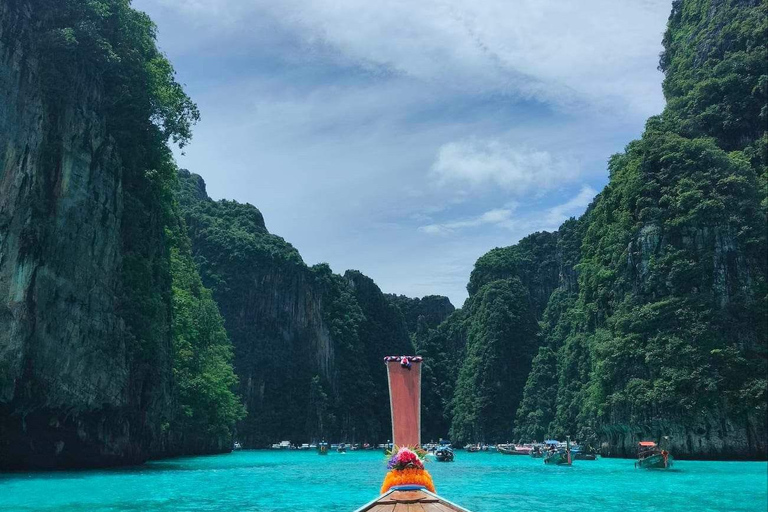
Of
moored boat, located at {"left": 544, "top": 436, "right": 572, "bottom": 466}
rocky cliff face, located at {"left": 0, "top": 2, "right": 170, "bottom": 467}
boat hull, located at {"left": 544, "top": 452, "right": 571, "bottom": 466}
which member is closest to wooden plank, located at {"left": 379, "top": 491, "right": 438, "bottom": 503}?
rocky cliff face, located at {"left": 0, "top": 2, "right": 170, "bottom": 467}

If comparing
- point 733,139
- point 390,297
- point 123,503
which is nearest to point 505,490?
point 123,503

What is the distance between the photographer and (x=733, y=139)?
55.3 m

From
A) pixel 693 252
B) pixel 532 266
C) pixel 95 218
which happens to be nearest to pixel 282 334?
pixel 532 266

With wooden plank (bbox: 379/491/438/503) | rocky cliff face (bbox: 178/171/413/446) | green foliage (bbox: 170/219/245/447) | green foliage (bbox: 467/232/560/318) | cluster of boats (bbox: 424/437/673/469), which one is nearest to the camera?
wooden plank (bbox: 379/491/438/503)

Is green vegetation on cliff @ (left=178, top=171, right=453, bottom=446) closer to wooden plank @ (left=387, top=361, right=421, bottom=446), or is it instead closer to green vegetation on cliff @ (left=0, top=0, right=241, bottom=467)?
green vegetation on cliff @ (left=0, top=0, right=241, bottom=467)

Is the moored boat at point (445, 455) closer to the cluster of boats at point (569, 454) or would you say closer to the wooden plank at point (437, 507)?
the cluster of boats at point (569, 454)

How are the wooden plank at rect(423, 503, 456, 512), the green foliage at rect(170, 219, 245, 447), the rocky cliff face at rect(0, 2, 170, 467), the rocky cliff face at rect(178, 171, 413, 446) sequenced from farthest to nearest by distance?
the rocky cliff face at rect(178, 171, 413, 446) → the green foliage at rect(170, 219, 245, 447) → the rocky cliff face at rect(0, 2, 170, 467) → the wooden plank at rect(423, 503, 456, 512)

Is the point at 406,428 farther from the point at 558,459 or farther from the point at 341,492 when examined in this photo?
the point at 558,459

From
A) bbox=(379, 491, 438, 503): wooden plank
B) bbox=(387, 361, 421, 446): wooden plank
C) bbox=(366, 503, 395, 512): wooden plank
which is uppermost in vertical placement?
bbox=(387, 361, 421, 446): wooden plank

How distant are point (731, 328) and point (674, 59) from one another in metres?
30.5

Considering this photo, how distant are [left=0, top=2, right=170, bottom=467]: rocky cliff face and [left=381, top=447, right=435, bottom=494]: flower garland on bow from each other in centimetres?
2323

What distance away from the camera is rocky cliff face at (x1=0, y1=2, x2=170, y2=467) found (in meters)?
29.8

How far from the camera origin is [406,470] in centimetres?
1162

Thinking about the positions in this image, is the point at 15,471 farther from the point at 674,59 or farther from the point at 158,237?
the point at 674,59
